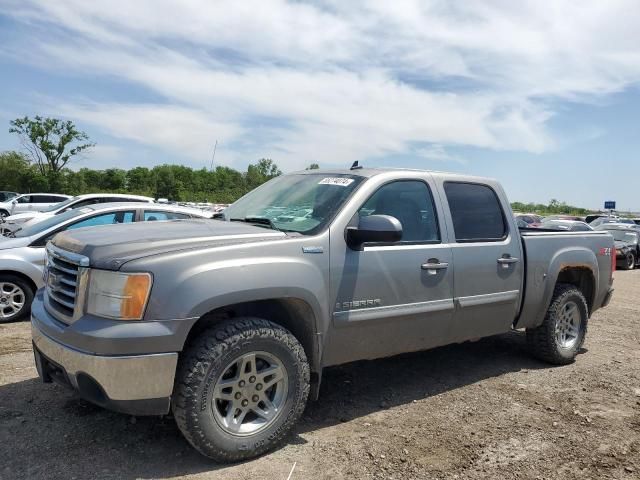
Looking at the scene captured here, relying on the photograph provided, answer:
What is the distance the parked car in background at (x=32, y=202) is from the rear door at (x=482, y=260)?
2065 centimetres

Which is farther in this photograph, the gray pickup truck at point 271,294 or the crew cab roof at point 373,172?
the crew cab roof at point 373,172

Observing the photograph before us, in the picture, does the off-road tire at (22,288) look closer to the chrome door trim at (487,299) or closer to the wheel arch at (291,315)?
the wheel arch at (291,315)

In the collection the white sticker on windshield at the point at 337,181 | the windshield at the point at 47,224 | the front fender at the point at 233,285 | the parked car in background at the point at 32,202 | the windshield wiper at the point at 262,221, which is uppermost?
the white sticker on windshield at the point at 337,181

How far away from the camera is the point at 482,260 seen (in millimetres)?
4559

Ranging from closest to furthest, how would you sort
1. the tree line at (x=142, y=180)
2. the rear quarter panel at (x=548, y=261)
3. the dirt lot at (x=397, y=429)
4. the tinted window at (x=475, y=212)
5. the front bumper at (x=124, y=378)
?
the front bumper at (x=124, y=378) → the dirt lot at (x=397, y=429) → the tinted window at (x=475, y=212) → the rear quarter panel at (x=548, y=261) → the tree line at (x=142, y=180)

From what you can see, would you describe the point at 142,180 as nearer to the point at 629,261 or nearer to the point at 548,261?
the point at 629,261

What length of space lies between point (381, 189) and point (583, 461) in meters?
2.28

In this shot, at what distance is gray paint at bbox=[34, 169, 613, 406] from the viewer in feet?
9.67

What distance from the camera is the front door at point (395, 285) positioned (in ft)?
12.0

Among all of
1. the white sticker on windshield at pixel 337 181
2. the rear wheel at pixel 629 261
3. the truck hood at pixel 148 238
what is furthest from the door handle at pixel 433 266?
the rear wheel at pixel 629 261

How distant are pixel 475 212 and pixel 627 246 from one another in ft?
51.8

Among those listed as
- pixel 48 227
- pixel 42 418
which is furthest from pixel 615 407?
pixel 48 227

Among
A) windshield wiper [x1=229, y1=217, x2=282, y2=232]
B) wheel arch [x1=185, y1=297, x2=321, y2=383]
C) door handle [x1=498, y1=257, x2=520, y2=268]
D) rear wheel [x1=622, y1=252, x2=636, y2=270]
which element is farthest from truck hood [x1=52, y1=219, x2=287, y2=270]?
rear wheel [x1=622, y1=252, x2=636, y2=270]

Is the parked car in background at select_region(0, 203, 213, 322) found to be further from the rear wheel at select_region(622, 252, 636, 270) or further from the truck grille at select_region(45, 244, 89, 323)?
Result: the rear wheel at select_region(622, 252, 636, 270)
